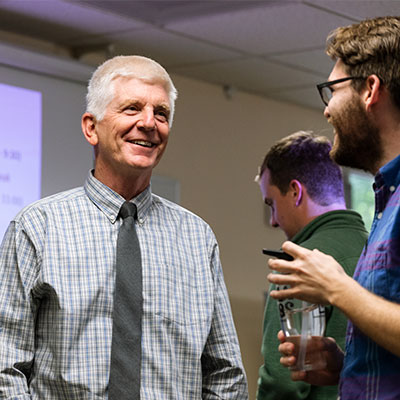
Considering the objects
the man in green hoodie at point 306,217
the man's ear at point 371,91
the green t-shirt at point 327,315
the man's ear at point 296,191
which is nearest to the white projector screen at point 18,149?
the man in green hoodie at point 306,217

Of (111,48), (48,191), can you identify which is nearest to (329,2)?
(111,48)

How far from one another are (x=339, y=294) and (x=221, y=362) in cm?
57

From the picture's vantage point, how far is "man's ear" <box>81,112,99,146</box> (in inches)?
82.0

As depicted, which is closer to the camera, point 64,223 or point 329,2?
point 64,223

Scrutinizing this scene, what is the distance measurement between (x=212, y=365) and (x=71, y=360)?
38 cm

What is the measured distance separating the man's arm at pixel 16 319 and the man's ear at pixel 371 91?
0.82m

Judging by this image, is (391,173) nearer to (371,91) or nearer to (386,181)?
(386,181)

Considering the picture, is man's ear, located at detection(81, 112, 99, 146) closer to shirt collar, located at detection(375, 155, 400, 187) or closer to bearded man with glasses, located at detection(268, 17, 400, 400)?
bearded man with glasses, located at detection(268, 17, 400, 400)

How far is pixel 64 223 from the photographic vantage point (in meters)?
2.01

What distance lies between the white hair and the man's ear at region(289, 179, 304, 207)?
969 millimetres

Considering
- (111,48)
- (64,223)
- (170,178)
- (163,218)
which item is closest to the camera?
(64,223)

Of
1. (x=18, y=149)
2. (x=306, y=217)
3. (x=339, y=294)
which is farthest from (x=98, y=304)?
(x=18, y=149)

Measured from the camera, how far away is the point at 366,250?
1.77 m

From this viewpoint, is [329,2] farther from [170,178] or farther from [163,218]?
[163,218]
